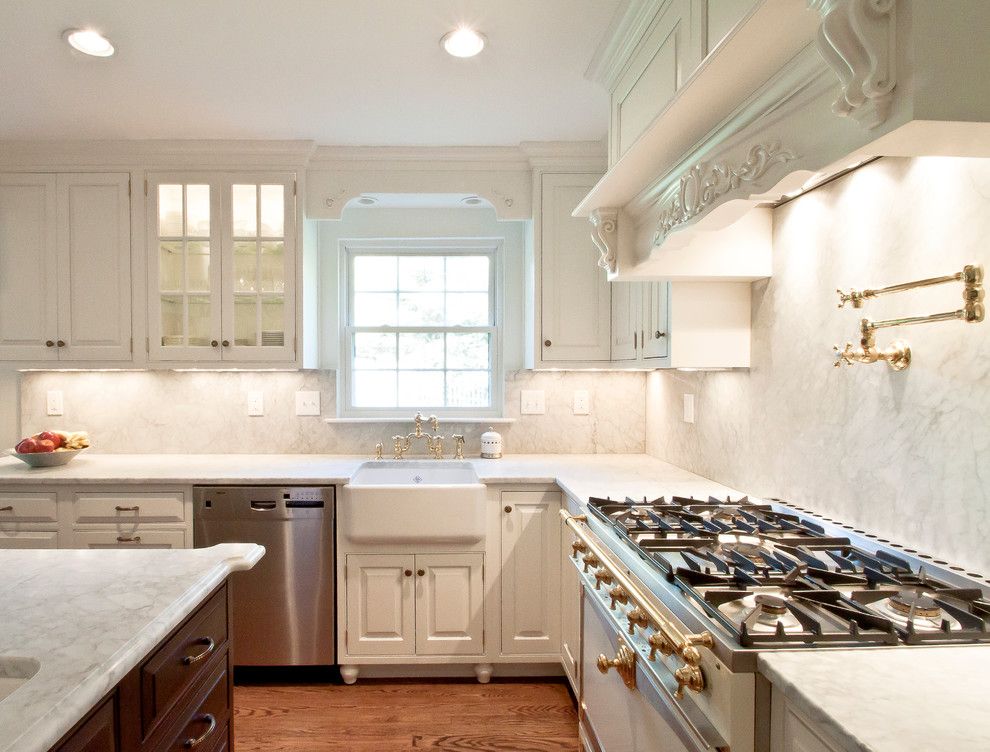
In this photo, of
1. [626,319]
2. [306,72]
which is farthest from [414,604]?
[306,72]

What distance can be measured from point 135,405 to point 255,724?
69.3 inches

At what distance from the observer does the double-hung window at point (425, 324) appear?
333 centimetres

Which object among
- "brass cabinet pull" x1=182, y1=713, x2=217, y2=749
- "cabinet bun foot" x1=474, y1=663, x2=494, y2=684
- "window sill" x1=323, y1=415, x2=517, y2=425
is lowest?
"cabinet bun foot" x1=474, y1=663, x2=494, y2=684

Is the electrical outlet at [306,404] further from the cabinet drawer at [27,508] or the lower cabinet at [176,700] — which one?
the lower cabinet at [176,700]

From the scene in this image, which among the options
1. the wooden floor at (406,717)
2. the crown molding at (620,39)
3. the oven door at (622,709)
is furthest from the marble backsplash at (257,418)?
the crown molding at (620,39)

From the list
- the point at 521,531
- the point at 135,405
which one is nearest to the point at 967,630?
the point at 521,531

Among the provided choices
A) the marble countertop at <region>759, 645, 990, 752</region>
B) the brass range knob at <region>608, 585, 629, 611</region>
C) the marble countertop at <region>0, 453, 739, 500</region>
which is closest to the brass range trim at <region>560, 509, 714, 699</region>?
the brass range knob at <region>608, 585, 629, 611</region>

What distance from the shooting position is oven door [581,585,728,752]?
111 centimetres

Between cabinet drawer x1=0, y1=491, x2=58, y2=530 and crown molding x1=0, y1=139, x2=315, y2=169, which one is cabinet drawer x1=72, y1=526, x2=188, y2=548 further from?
crown molding x1=0, y1=139, x2=315, y2=169

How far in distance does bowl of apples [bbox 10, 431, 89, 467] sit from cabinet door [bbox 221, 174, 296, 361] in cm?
79

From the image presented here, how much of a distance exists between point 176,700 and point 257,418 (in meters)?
2.16

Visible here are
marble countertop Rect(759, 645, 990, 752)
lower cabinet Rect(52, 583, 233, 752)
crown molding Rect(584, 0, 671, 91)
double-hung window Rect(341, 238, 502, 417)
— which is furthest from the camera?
double-hung window Rect(341, 238, 502, 417)

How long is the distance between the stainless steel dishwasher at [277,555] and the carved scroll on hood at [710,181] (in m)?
1.81

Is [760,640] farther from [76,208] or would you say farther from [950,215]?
[76,208]
